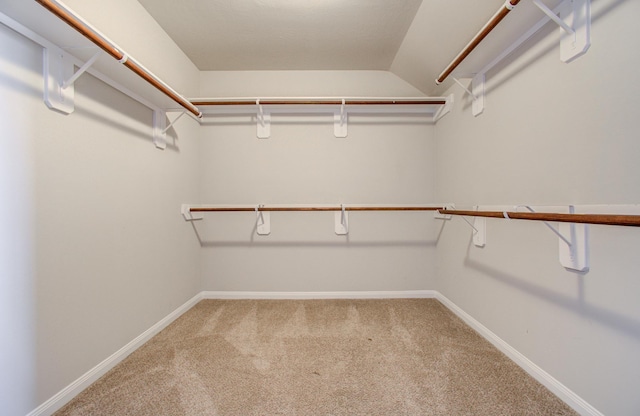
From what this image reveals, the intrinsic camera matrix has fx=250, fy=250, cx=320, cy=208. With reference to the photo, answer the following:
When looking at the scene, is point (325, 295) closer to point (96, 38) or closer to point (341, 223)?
point (341, 223)

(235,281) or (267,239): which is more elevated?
(267,239)

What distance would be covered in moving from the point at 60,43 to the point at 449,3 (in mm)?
2111

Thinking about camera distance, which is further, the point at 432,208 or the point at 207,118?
the point at 207,118

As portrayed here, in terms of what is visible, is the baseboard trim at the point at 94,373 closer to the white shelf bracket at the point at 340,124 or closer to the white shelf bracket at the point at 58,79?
the white shelf bracket at the point at 58,79

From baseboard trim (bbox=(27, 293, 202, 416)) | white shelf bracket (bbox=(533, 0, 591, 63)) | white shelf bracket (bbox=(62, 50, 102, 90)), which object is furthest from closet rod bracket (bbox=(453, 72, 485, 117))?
baseboard trim (bbox=(27, 293, 202, 416))

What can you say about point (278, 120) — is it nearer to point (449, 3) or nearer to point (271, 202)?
point (271, 202)

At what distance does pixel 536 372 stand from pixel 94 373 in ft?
7.57

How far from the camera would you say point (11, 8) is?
3.03 ft

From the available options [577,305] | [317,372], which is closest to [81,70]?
[317,372]

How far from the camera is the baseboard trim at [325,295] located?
250 cm

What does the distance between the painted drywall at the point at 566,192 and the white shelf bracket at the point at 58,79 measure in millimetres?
2336

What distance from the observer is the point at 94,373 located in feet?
4.31

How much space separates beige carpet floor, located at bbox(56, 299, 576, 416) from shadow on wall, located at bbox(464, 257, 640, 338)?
0.44m

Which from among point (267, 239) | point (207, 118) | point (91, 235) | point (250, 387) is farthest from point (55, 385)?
point (207, 118)
